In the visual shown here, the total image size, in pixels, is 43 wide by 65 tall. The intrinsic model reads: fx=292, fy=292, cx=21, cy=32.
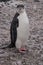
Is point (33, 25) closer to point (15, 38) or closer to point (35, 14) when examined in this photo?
point (35, 14)

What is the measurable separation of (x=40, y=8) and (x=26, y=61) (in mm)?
4786

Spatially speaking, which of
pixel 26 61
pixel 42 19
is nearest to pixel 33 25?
pixel 42 19

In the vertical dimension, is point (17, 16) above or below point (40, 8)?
above

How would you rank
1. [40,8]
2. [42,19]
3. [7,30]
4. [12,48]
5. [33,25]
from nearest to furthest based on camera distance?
[12,48] → [7,30] → [33,25] → [42,19] → [40,8]

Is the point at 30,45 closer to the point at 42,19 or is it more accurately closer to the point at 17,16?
the point at 17,16

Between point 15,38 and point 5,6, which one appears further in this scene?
point 5,6

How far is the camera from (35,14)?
27.2ft

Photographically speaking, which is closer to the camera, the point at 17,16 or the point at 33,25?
the point at 17,16

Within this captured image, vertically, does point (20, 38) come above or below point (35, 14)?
above

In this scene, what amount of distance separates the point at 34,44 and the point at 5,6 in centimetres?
388

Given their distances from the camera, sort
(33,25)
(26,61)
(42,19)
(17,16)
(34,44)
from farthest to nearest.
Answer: (42,19) < (33,25) < (34,44) < (17,16) < (26,61)

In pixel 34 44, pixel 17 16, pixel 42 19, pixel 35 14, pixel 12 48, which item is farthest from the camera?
pixel 35 14

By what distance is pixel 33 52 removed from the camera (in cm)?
495

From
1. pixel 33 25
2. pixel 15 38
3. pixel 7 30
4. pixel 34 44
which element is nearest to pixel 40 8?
pixel 33 25
